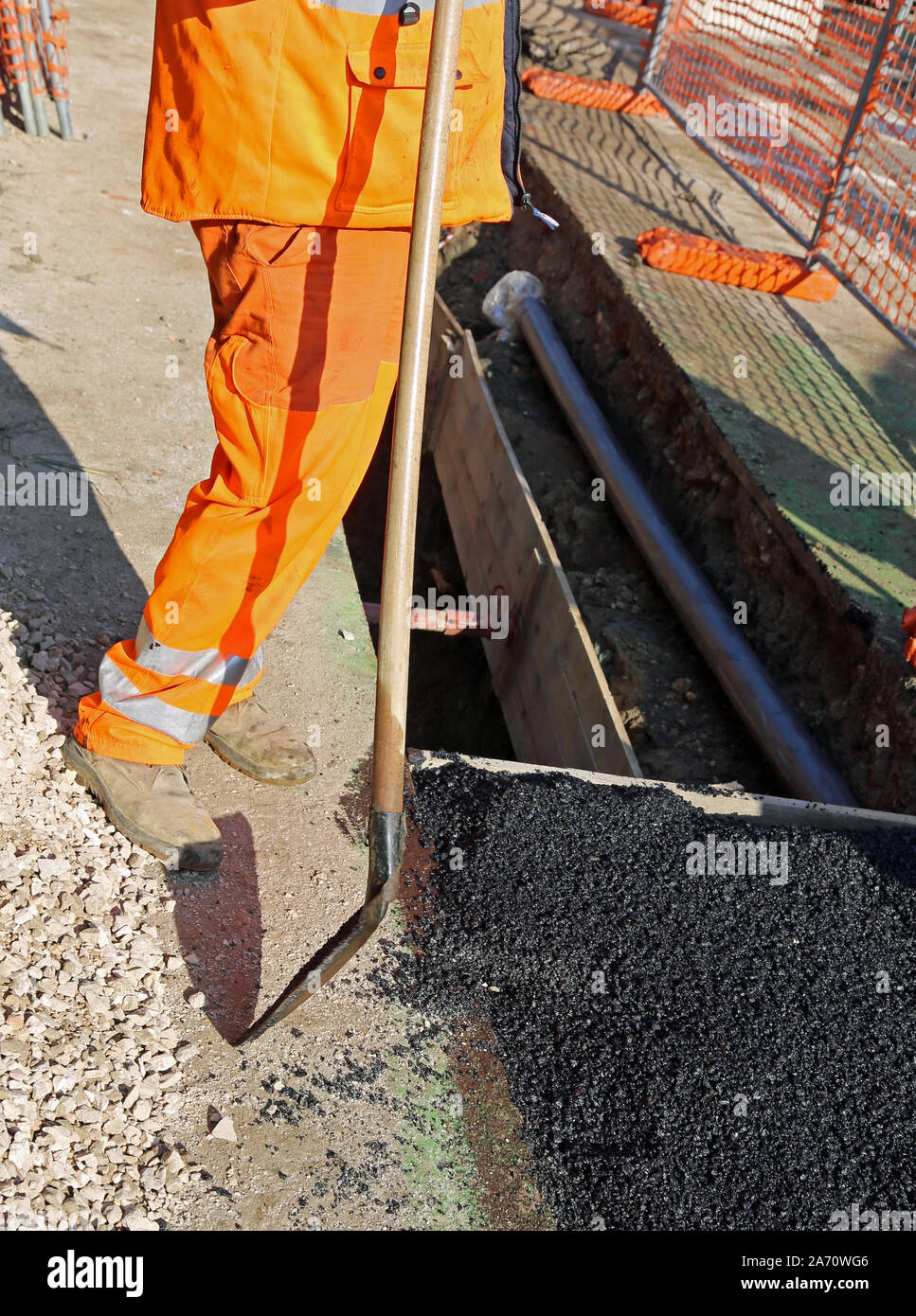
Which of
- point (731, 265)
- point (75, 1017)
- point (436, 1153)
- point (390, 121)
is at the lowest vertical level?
point (436, 1153)

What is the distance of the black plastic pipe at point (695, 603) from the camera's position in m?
3.76

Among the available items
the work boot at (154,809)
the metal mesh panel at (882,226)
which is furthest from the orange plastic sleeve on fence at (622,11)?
the work boot at (154,809)

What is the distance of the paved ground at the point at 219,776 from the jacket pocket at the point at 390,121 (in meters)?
1.51

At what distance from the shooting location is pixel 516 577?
479cm

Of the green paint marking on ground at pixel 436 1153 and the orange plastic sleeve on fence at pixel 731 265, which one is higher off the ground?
the orange plastic sleeve on fence at pixel 731 265

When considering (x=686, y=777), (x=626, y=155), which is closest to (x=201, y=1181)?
(x=686, y=777)

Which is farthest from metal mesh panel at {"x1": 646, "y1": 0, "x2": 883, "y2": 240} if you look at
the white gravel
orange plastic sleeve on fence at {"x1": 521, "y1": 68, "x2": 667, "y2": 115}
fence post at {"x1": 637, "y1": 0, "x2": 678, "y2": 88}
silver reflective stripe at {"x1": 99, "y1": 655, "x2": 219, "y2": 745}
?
the white gravel

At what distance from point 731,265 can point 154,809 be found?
4.80m

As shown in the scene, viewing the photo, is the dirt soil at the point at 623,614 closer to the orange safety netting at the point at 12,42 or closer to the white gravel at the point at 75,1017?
the white gravel at the point at 75,1017

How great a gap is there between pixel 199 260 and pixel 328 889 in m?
4.20

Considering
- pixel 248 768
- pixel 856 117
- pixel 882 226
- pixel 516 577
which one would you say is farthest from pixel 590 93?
pixel 248 768

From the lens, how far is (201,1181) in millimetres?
1943

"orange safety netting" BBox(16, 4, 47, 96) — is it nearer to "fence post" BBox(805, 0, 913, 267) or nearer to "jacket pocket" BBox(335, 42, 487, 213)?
"fence post" BBox(805, 0, 913, 267)

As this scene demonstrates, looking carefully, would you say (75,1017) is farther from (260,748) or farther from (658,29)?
(658,29)
